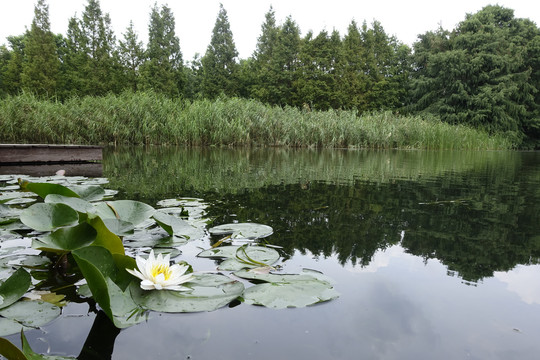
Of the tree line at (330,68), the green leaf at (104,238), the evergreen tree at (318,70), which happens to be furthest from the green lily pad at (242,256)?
the evergreen tree at (318,70)

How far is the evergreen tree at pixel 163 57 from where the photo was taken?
21.3 metres

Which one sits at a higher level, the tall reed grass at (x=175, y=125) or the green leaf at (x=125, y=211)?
the tall reed grass at (x=175, y=125)

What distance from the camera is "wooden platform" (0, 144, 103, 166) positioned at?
3674 millimetres

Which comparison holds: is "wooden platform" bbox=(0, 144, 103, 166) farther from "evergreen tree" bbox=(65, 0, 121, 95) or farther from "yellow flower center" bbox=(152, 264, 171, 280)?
"evergreen tree" bbox=(65, 0, 121, 95)

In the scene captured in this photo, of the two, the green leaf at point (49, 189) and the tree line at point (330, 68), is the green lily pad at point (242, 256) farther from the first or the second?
the tree line at point (330, 68)

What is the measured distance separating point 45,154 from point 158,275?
3.96m

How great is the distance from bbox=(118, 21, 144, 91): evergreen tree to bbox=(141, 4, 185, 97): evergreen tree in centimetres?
64

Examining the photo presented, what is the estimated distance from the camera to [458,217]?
1.63 meters

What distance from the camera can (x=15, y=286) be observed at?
28.8 inches

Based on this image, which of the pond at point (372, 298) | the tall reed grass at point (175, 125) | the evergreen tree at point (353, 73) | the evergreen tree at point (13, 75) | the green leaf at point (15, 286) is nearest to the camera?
the pond at point (372, 298)

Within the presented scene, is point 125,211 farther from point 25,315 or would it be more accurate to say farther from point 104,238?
point 25,315

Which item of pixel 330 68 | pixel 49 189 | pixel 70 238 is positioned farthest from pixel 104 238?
pixel 330 68

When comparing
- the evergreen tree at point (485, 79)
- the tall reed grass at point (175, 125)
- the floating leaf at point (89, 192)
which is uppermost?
the evergreen tree at point (485, 79)

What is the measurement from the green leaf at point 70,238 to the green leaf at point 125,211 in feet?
0.76
